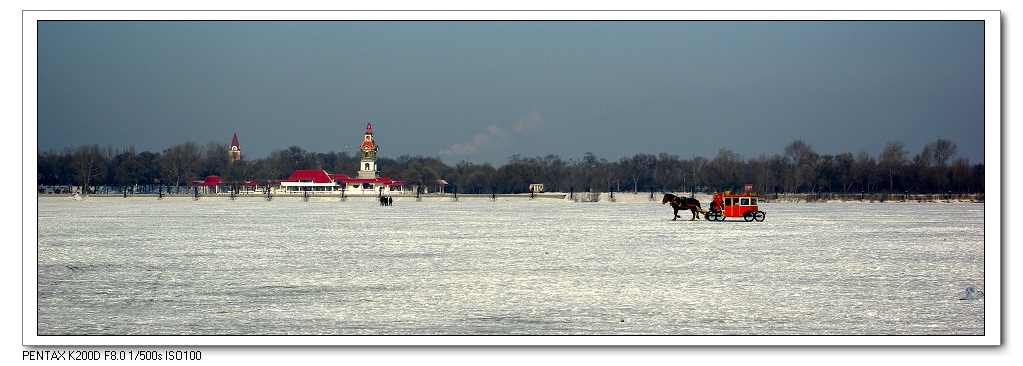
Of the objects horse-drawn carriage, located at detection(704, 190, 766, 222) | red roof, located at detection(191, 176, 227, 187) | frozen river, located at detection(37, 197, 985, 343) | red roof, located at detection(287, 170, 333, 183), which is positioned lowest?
frozen river, located at detection(37, 197, 985, 343)

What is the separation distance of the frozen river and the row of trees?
6075cm

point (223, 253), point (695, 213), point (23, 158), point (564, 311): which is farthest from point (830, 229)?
point (23, 158)

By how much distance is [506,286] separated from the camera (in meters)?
14.3

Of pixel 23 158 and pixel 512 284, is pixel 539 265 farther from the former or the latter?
pixel 23 158

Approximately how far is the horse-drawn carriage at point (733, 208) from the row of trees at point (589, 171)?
40.0m

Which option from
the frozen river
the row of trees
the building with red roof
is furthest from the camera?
the building with red roof

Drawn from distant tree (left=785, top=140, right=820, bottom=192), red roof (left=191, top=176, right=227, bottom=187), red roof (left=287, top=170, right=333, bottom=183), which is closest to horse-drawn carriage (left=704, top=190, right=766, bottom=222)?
distant tree (left=785, top=140, right=820, bottom=192)

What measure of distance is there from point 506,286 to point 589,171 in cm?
14192

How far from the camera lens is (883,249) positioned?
72.0 feet

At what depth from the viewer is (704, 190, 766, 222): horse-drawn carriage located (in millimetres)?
39438

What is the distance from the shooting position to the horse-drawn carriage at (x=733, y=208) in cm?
3944

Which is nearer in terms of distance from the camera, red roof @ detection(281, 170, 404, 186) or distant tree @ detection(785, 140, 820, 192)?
distant tree @ detection(785, 140, 820, 192)

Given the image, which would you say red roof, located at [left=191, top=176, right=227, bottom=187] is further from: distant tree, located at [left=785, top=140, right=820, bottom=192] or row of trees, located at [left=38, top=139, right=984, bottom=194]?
distant tree, located at [left=785, top=140, right=820, bottom=192]
